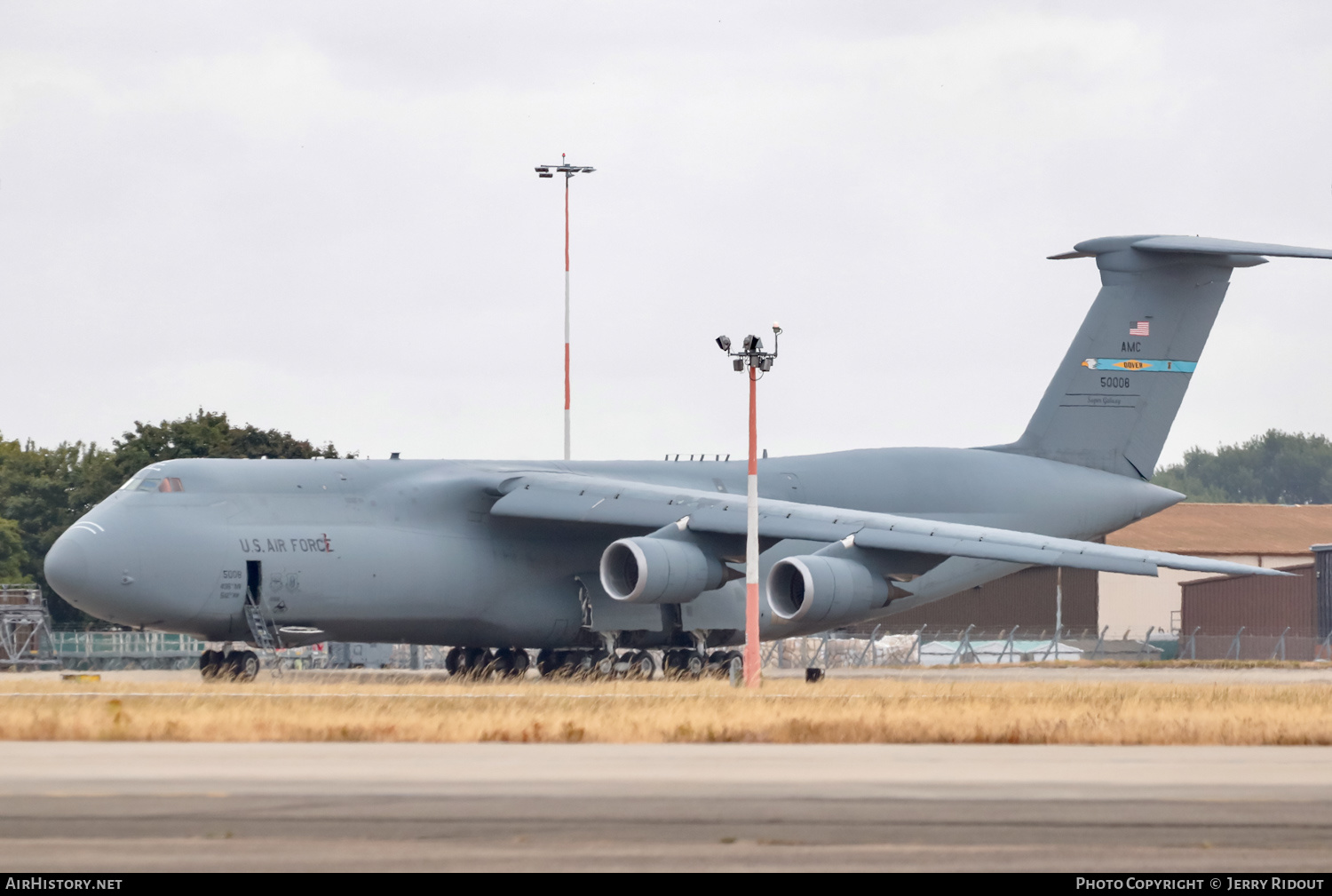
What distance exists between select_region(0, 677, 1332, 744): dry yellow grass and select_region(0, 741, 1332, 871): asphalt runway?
1403 millimetres

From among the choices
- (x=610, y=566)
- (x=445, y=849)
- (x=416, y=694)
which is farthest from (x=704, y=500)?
(x=445, y=849)

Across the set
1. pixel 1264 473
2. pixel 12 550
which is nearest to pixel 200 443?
pixel 12 550

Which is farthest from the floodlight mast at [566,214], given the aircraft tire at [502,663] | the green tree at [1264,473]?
the green tree at [1264,473]

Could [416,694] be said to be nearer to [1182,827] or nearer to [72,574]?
[72,574]

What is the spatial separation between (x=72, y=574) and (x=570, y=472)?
8.38 metres

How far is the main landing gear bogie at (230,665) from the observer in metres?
27.2

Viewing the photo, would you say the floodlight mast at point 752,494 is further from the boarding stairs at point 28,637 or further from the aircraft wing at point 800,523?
the boarding stairs at point 28,637

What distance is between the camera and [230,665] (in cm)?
2752

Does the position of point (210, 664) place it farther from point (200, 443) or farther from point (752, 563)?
point (200, 443)

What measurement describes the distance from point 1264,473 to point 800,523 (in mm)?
116421

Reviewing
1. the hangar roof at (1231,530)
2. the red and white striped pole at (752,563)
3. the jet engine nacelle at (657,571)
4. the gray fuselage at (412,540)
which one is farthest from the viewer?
the hangar roof at (1231,530)

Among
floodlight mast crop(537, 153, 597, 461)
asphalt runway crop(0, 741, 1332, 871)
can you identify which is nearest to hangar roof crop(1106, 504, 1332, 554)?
floodlight mast crop(537, 153, 597, 461)

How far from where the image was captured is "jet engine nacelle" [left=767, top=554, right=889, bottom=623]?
26.9 m

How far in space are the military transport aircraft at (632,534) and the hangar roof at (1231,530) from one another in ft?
103
